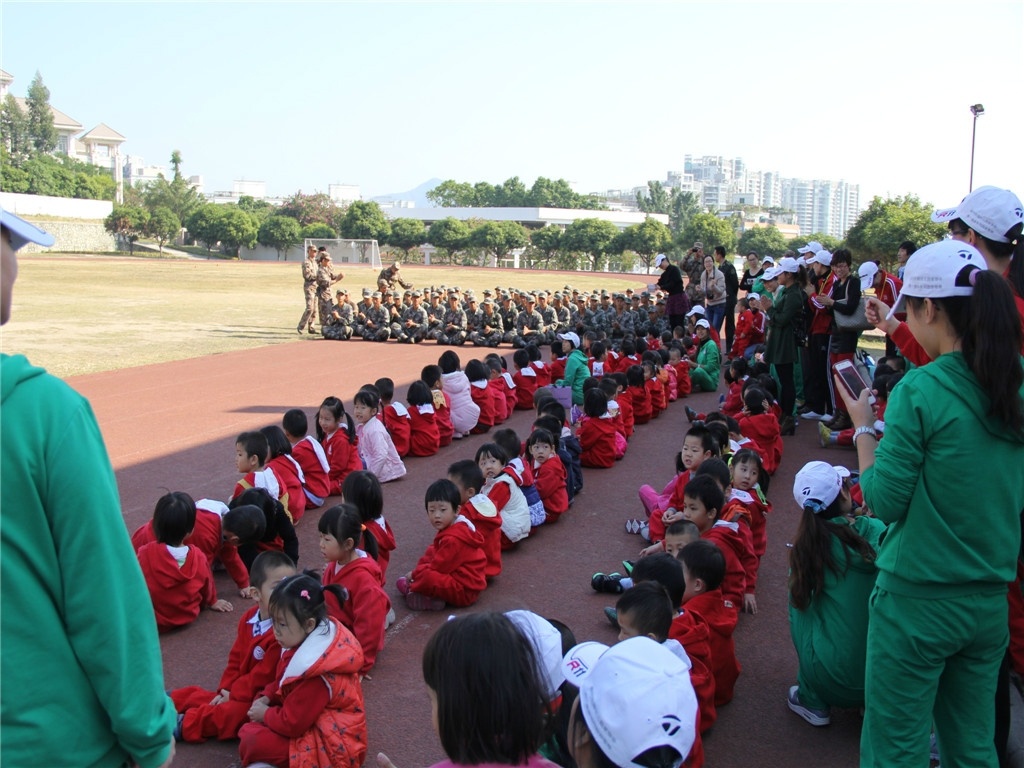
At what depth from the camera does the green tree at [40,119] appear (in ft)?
274

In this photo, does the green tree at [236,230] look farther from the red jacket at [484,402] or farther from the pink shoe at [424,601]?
the pink shoe at [424,601]

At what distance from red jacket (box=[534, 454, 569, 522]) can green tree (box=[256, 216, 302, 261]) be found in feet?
189

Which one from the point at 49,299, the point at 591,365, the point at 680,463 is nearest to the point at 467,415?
the point at 591,365

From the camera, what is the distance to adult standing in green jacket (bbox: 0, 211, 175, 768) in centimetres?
142

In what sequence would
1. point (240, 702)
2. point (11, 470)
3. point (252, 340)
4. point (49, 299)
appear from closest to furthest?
1. point (11, 470)
2. point (240, 702)
3. point (252, 340)
4. point (49, 299)

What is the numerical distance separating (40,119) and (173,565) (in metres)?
99.7

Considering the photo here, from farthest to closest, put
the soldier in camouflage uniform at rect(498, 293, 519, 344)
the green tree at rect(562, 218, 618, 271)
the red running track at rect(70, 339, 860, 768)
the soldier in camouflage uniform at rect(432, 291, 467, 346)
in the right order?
the green tree at rect(562, 218, 618, 271) < the soldier in camouflage uniform at rect(498, 293, 519, 344) < the soldier in camouflage uniform at rect(432, 291, 467, 346) < the red running track at rect(70, 339, 860, 768)

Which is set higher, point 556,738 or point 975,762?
point 975,762

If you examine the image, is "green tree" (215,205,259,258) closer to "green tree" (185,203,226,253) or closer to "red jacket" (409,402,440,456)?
"green tree" (185,203,226,253)

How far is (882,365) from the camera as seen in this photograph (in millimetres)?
7574

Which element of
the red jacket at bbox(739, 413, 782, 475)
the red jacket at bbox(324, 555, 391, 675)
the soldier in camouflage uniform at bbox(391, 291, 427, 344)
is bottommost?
the red jacket at bbox(324, 555, 391, 675)

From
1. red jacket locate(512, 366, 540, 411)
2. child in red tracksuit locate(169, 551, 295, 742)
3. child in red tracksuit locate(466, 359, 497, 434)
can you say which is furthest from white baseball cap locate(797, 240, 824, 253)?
child in red tracksuit locate(169, 551, 295, 742)

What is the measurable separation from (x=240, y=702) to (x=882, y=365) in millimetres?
6763

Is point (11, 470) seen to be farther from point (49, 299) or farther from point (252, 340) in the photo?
point (49, 299)
